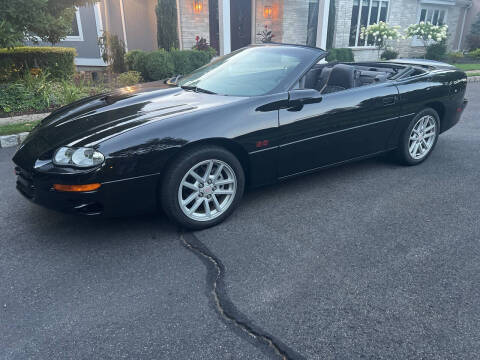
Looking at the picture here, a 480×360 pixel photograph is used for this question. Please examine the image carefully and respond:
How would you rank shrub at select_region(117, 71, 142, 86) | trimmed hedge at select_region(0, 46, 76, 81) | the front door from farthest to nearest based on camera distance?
1. the front door
2. shrub at select_region(117, 71, 142, 86)
3. trimmed hedge at select_region(0, 46, 76, 81)

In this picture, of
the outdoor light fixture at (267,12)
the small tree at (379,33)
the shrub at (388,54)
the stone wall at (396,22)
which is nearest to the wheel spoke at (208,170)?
the outdoor light fixture at (267,12)

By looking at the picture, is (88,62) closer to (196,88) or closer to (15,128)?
(15,128)

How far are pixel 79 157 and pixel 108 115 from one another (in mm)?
614

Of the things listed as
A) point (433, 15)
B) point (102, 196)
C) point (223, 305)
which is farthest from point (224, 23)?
point (433, 15)

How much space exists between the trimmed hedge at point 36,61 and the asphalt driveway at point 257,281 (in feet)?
19.5

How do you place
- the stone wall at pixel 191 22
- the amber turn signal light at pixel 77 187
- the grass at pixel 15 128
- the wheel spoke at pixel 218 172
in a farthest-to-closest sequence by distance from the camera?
the stone wall at pixel 191 22 < the grass at pixel 15 128 < the wheel spoke at pixel 218 172 < the amber turn signal light at pixel 77 187

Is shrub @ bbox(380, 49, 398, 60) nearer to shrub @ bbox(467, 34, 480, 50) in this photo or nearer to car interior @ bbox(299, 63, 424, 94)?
shrub @ bbox(467, 34, 480, 50)

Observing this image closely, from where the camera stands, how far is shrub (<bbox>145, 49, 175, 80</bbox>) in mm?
9992

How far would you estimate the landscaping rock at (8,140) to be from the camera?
5.47 metres

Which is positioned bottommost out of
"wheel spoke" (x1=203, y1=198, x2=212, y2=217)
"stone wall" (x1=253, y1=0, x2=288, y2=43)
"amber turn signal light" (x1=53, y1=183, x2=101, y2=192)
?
"wheel spoke" (x1=203, y1=198, x2=212, y2=217)

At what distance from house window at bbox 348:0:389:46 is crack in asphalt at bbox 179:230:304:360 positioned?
16157 millimetres

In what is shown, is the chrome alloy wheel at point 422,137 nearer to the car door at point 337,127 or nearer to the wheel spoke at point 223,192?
the car door at point 337,127

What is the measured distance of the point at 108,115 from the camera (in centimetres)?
316

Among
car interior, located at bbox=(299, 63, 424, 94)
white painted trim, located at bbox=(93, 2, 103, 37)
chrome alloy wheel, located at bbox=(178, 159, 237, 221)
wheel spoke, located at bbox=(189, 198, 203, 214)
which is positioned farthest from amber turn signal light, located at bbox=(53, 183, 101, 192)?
white painted trim, located at bbox=(93, 2, 103, 37)
